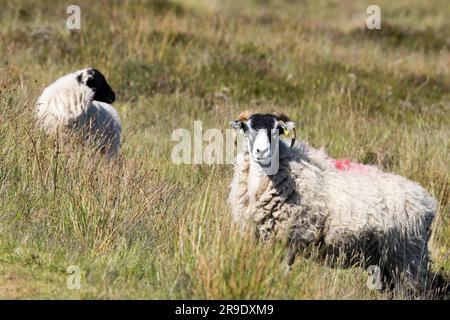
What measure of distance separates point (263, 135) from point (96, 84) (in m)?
3.46

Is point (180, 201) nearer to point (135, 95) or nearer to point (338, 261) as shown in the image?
point (338, 261)

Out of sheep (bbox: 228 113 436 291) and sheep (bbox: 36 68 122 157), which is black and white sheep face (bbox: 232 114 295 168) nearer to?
sheep (bbox: 228 113 436 291)

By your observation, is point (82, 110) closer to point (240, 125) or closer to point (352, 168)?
point (240, 125)

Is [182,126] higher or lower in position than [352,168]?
higher

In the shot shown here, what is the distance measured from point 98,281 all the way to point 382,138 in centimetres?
609

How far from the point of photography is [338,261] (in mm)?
5879

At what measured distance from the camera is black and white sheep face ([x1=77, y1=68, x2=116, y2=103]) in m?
8.75

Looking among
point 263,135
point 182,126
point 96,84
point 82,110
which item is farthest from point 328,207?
point 182,126

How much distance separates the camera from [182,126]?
34.5 ft

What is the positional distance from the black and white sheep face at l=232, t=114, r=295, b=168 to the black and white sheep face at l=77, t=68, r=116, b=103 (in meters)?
3.02

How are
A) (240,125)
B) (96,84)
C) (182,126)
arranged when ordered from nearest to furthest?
1. (240,125)
2. (96,84)
3. (182,126)

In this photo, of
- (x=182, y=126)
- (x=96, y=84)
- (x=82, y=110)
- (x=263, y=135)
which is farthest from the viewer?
(x=182, y=126)

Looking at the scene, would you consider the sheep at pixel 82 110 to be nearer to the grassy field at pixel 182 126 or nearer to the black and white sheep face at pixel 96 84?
the black and white sheep face at pixel 96 84
